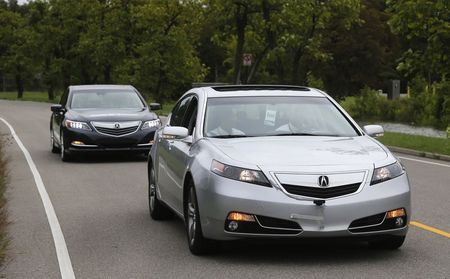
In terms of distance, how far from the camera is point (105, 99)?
721 inches

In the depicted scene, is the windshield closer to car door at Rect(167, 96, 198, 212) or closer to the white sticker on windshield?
the white sticker on windshield

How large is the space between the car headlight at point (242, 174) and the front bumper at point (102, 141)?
996 cm

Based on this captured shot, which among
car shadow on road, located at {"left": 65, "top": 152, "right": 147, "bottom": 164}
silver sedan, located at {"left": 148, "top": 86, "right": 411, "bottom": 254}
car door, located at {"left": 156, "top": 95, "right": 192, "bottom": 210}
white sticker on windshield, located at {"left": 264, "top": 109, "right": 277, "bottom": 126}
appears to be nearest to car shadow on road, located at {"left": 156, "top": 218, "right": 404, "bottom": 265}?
silver sedan, located at {"left": 148, "top": 86, "right": 411, "bottom": 254}

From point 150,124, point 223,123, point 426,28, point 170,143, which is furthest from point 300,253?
point 426,28

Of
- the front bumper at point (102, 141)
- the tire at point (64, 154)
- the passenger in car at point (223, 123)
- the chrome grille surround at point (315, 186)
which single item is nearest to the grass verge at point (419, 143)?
the front bumper at point (102, 141)

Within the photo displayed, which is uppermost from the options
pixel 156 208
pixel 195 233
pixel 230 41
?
pixel 230 41

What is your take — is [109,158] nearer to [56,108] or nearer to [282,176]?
[56,108]

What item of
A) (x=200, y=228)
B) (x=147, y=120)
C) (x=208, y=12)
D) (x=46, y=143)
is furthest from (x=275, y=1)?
(x=200, y=228)

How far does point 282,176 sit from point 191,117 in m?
2.14

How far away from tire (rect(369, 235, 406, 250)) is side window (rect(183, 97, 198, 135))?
2.13m

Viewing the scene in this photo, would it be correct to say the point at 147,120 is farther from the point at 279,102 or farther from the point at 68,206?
the point at 279,102

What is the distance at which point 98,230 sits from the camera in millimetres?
9078

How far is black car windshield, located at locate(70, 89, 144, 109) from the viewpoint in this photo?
18.1 meters

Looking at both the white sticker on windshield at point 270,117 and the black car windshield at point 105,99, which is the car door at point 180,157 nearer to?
the white sticker on windshield at point 270,117
